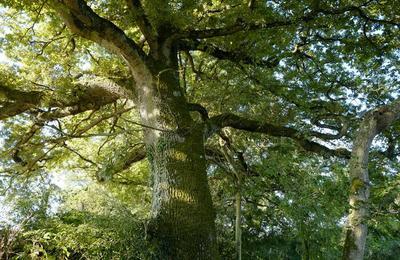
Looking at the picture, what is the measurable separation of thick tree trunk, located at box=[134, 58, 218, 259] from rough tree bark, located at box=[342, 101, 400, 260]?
167cm

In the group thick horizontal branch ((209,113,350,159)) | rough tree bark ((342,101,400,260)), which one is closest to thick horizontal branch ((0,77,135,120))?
thick horizontal branch ((209,113,350,159))

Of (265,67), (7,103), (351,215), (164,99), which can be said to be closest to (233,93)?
(265,67)

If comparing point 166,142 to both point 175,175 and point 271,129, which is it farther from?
point 271,129

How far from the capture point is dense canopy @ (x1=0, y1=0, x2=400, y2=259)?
4328 mm

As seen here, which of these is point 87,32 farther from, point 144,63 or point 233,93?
point 233,93

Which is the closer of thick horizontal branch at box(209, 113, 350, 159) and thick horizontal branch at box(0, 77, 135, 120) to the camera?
thick horizontal branch at box(209, 113, 350, 159)

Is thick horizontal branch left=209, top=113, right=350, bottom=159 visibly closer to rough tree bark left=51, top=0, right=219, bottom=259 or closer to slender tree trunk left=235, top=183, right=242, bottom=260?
rough tree bark left=51, top=0, right=219, bottom=259

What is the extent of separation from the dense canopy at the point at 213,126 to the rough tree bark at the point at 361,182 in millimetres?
18

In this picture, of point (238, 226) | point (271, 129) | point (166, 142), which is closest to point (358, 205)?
point (238, 226)

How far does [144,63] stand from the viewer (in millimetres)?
5828

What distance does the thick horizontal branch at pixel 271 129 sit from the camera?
238 inches

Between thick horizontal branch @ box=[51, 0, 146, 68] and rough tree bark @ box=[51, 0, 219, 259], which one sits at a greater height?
thick horizontal branch @ box=[51, 0, 146, 68]

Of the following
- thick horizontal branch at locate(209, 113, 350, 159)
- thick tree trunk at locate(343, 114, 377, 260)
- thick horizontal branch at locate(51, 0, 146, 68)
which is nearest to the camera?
thick tree trunk at locate(343, 114, 377, 260)

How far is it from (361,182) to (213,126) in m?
2.36
